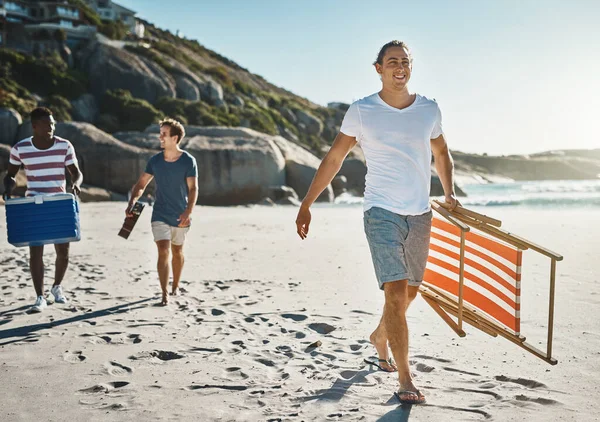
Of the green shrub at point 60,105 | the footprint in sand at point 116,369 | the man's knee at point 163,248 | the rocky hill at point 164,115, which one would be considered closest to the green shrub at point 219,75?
the rocky hill at point 164,115

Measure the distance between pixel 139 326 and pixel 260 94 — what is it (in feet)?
168

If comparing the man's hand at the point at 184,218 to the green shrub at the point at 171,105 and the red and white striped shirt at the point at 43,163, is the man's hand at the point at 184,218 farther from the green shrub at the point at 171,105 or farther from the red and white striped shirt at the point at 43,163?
the green shrub at the point at 171,105

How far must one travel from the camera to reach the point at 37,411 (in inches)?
119

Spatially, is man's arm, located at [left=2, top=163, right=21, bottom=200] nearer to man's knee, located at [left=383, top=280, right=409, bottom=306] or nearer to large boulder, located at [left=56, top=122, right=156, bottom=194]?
man's knee, located at [left=383, top=280, right=409, bottom=306]

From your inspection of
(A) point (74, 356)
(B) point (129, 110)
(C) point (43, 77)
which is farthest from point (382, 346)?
(C) point (43, 77)

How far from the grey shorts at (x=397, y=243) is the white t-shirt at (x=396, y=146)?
0.17 ft

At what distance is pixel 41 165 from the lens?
5.52 m

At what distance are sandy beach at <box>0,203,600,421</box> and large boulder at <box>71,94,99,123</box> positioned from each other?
102 ft

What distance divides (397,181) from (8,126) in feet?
84.1

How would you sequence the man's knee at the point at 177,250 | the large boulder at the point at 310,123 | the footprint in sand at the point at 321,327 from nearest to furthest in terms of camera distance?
the footprint in sand at the point at 321,327 → the man's knee at the point at 177,250 → the large boulder at the point at 310,123

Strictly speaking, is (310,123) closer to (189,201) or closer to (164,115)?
(164,115)

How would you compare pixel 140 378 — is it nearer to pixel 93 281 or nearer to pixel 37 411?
pixel 37 411

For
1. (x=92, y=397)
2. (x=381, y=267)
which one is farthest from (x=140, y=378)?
(x=381, y=267)

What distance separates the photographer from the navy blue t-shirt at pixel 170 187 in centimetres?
578
